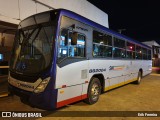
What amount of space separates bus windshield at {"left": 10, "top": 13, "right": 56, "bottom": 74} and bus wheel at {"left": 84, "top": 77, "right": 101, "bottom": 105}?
2180 mm

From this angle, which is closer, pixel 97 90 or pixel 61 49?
pixel 61 49

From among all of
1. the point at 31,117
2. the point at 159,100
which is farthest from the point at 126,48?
the point at 31,117

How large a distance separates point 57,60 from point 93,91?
2.37 meters

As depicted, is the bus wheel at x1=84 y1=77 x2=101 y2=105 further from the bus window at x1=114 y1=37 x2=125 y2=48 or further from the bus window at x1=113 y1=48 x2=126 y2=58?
the bus window at x1=114 y1=37 x2=125 y2=48

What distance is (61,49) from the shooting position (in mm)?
4488

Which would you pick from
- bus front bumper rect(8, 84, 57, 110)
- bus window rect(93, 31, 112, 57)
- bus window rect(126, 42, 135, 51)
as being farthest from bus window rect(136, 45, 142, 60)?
bus front bumper rect(8, 84, 57, 110)

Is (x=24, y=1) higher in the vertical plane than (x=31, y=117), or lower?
higher

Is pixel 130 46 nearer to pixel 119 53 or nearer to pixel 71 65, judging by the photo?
pixel 119 53

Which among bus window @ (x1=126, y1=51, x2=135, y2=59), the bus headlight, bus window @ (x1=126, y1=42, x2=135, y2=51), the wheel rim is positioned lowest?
the wheel rim

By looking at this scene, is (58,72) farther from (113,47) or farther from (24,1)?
(24,1)

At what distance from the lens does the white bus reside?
13.9 ft

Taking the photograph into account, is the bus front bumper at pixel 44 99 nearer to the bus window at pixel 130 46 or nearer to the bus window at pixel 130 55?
the bus window at pixel 130 55

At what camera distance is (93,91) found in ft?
20.0

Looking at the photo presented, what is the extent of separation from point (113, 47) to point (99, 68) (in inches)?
65.9
